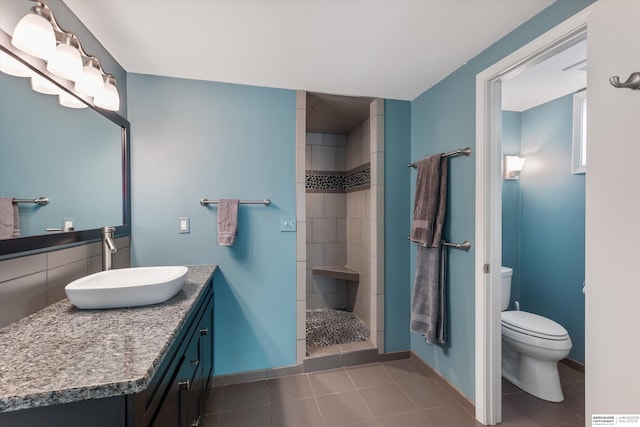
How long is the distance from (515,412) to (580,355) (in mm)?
923

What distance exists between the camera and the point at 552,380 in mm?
1779

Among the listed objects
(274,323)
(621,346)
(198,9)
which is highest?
(198,9)

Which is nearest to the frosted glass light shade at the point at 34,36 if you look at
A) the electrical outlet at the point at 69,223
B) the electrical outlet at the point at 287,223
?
the electrical outlet at the point at 69,223

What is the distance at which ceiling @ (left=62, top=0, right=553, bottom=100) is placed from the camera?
1.25 metres

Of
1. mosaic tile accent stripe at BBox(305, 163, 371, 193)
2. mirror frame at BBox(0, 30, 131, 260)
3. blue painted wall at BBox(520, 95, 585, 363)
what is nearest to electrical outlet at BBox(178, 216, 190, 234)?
mirror frame at BBox(0, 30, 131, 260)

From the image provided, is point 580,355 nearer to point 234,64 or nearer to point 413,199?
point 413,199

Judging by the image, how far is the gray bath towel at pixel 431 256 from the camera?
1883 millimetres

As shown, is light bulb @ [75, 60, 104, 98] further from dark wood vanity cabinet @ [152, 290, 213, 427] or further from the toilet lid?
the toilet lid

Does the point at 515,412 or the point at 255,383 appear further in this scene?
the point at 255,383

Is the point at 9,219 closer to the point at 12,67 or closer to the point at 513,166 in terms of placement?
the point at 12,67

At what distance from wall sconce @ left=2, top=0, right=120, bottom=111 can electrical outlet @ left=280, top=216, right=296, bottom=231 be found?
1232mm

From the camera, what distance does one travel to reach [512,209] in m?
2.56

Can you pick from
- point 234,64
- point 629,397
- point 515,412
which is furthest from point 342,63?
point 515,412

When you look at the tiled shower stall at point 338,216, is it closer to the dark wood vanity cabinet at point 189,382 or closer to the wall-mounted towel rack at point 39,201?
the dark wood vanity cabinet at point 189,382
